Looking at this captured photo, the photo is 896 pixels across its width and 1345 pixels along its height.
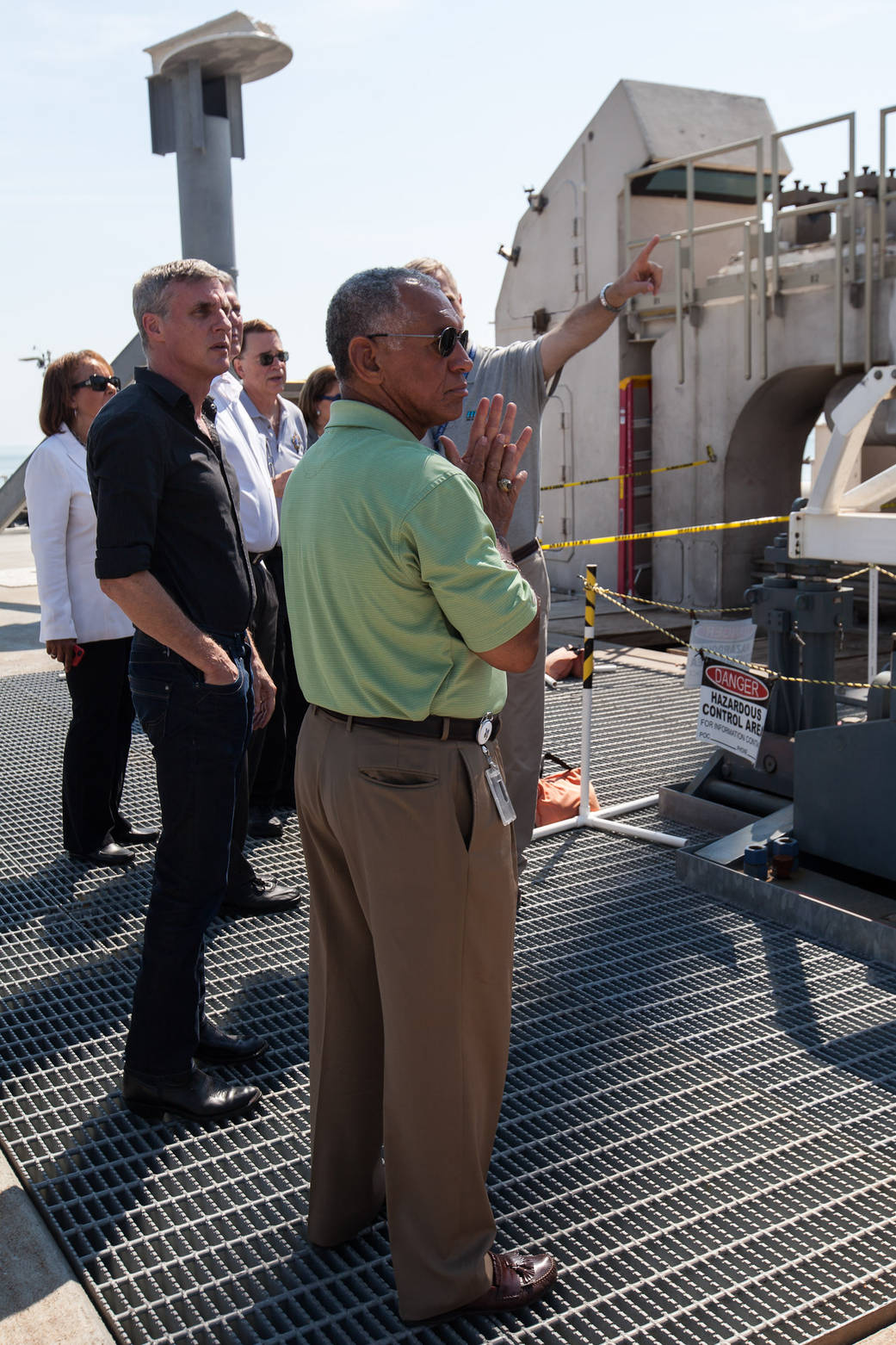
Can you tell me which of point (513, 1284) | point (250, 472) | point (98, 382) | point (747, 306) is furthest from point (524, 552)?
point (747, 306)

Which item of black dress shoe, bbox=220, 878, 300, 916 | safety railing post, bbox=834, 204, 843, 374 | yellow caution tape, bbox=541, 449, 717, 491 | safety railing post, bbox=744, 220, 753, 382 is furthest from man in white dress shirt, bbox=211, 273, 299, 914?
yellow caution tape, bbox=541, 449, 717, 491

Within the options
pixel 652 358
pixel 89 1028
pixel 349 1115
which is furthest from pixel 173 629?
pixel 652 358

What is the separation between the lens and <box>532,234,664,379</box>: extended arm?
13.2 feet

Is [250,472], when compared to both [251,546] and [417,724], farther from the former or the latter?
[417,724]

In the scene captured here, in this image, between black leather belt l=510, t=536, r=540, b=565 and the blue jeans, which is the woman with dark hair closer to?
black leather belt l=510, t=536, r=540, b=565

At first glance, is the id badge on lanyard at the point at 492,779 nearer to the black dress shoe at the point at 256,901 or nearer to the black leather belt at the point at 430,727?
the black leather belt at the point at 430,727

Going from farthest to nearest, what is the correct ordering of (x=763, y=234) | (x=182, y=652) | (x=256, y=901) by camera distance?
1. (x=763, y=234)
2. (x=256, y=901)
3. (x=182, y=652)

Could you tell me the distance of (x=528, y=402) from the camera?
14.1 feet

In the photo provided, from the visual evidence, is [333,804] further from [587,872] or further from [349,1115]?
[587,872]

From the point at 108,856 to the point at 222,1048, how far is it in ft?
5.86

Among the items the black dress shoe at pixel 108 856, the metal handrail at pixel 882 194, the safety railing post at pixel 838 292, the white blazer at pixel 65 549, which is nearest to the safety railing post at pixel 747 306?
the safety railing post at pixel 838 292

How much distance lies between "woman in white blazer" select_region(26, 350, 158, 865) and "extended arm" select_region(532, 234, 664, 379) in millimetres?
1778

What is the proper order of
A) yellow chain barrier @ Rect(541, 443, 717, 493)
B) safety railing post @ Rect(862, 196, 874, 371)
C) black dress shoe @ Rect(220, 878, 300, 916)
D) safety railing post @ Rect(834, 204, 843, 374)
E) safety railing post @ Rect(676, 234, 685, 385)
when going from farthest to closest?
yellow chain barrier @ Rect(541, 443, 717, 493) < safety railing post @ Rect(676, 234, 685, 385) < safety railing post @ Rect(834, 204, 843, 374) < safety railing post @ Rect(862, 196, 874, 371) < black dress shoe @ Rect(220, 878, 300, 916)

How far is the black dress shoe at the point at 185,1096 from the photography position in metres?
3.21
